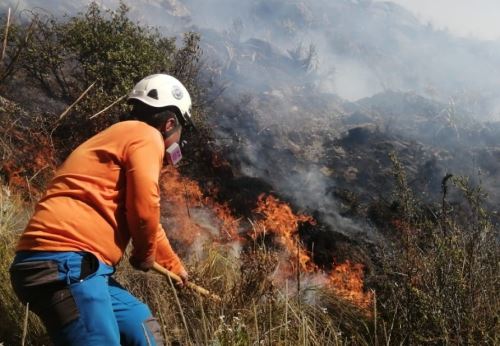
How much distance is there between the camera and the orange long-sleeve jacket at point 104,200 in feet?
6.84

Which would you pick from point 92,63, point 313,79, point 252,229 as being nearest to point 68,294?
point 252,229

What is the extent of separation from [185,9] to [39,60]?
154 m

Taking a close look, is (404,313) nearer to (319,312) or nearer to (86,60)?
(319,312)

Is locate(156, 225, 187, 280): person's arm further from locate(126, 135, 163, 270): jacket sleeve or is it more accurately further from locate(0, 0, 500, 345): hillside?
locate(126, 135, 163, 270): jacket sleeve

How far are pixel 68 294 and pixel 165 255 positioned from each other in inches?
32.5

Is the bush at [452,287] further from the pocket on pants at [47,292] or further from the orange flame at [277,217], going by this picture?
the orange flame at [277,217]

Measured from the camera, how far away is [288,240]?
9172 mm

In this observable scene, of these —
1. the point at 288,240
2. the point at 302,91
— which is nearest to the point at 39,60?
the point at 288,240

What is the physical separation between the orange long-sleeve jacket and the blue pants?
5 centimetres

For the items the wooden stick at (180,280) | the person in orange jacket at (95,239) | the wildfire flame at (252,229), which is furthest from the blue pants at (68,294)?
the wildfire flame at (252,229)

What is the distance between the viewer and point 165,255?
279cm

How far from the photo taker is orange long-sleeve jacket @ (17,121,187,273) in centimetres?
209

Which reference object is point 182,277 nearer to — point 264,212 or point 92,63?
point 264,212

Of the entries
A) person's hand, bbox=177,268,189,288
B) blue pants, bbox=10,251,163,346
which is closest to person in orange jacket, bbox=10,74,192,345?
blue pants, bbox=10,251,163,346
